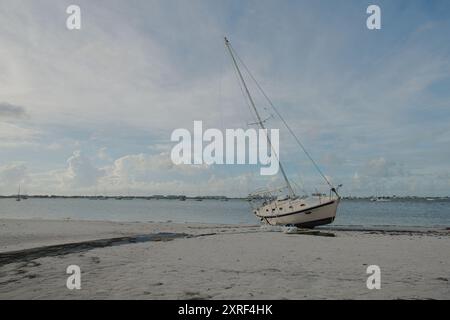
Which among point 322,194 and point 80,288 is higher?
point 322,194

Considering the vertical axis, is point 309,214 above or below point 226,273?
above

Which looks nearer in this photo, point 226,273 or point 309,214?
point 226,273

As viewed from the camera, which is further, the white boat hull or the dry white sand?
the white boat hull

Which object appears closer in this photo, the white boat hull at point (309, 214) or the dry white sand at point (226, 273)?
the dry white sand at point (226, 273)

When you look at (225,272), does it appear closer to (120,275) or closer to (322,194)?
(120,275)

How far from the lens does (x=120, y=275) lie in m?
11.4

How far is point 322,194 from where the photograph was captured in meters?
38.8

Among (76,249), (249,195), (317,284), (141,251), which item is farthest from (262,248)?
(249,195)
